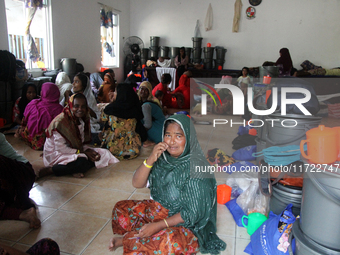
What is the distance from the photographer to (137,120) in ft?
10.4

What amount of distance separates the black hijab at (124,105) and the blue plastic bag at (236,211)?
1506 millimetres

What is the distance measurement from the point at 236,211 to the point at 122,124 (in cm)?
163

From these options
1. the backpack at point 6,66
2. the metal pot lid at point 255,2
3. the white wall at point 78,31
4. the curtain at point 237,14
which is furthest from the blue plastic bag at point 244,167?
the metal pot lid at point 255,2

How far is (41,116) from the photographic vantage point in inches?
125

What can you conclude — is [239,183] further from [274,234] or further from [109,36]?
[109,36]

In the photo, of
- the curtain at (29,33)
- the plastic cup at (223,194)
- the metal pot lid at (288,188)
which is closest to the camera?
the metal pot lid at (288,188)

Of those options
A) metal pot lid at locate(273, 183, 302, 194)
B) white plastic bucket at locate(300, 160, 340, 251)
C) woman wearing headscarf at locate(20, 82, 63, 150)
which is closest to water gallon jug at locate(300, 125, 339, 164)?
white plastic bucket at locate(300, 160, 340, 251)

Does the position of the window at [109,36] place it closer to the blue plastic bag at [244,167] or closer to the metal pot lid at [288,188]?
the blue plastic bag at [244,167]

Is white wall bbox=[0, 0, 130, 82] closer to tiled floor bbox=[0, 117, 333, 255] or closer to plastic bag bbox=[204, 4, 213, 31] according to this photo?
plastic bag bbox=[204, 4, 213, 31]

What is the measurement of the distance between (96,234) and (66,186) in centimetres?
77

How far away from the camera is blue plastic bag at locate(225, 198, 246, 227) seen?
1.86 m

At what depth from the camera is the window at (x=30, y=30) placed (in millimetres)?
4977

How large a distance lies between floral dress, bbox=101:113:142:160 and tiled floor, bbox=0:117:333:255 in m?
0.20

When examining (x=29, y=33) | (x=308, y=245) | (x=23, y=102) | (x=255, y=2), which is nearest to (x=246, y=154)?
(x=308, y=245)
